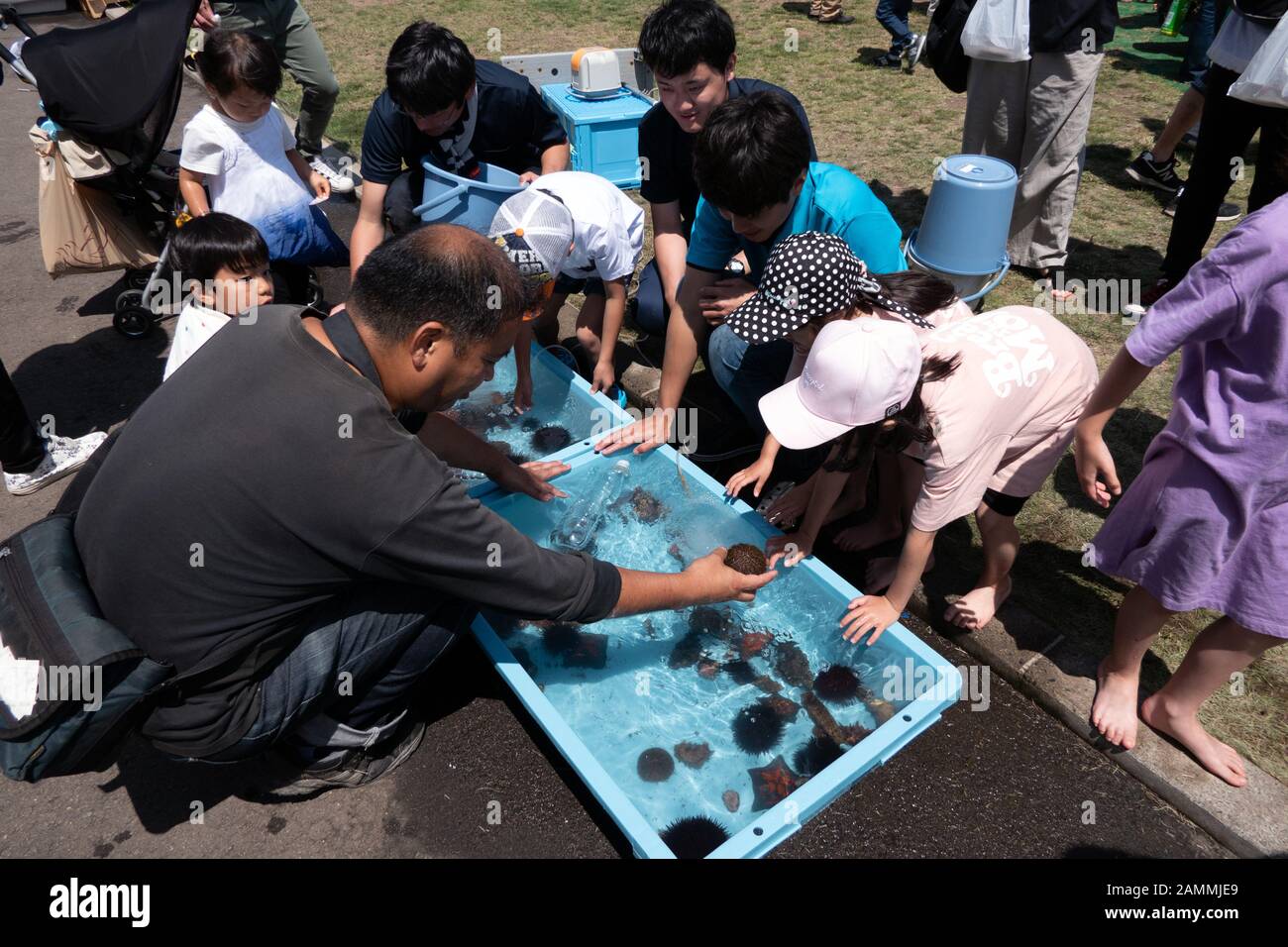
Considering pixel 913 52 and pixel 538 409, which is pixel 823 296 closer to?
pixel 538 409

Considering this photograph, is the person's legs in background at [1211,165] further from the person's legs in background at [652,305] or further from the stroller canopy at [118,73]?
the stroller canopy at [118,73]

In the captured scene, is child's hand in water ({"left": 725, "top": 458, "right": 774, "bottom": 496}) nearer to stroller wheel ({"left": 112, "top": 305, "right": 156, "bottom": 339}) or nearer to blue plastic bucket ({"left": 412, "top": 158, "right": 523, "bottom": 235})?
blue plastic bucket ({"left": 412, "top": 158, "right": 523, "bottom": 235})

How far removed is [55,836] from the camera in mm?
2344

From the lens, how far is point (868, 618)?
8.23 feet

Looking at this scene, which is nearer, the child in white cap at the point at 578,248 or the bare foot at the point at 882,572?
the bare foot at the point at 882,572

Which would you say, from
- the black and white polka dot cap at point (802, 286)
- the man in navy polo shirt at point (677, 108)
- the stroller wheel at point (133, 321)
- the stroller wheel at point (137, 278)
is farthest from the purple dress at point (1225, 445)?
the stroller wheel at point (137, 278)

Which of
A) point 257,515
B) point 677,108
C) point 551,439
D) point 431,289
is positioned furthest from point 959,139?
point 257,515

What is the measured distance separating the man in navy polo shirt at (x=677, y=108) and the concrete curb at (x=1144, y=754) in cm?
174

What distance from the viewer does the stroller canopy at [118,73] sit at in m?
3.79

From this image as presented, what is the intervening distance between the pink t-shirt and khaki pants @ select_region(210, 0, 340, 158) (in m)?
5.00

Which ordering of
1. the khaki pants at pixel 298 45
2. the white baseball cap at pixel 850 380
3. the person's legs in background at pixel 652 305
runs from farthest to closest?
the khaki pants at pixel 298 45, the person's legs in background at pixel 652 305, the white baseball cap at pixel 850 380

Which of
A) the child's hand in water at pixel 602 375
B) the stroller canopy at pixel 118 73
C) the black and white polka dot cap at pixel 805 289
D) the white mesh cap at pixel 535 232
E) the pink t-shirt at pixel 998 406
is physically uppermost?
the stroller canopy at pixel 118 73
